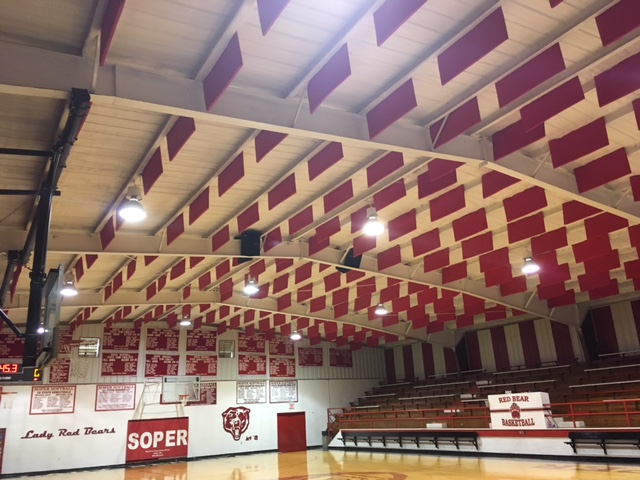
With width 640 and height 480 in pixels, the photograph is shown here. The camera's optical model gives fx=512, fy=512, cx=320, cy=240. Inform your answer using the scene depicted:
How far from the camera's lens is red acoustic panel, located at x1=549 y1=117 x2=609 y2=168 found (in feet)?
21.4

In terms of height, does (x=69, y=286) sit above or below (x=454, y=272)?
below

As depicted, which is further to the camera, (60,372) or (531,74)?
(60,372)

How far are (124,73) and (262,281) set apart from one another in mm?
9859

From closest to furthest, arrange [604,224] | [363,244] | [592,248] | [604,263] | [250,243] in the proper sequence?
1. [604,224]
2. [250,243]
3. [363,244]
4. [592,248]
5. [604,263]

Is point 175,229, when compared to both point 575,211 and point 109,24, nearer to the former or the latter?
point 109,24

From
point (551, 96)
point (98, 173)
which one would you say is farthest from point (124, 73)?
point (551, 96)

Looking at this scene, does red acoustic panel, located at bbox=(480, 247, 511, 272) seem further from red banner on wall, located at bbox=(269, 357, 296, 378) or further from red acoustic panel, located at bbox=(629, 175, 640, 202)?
red banner on wall, located at bbox=(269, 357, 296, 378)

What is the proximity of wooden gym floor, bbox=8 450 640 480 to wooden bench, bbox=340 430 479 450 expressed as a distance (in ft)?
2.36

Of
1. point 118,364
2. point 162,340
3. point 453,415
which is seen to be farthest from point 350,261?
point 118,364

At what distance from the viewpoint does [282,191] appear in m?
7.71

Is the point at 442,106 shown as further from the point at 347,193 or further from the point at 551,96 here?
→ the point at 347,193

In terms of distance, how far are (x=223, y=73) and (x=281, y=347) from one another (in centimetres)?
1930

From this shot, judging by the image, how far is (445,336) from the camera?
22.9 meters

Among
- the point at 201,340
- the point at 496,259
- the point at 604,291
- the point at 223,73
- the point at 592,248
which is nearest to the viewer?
the point at 223,73
